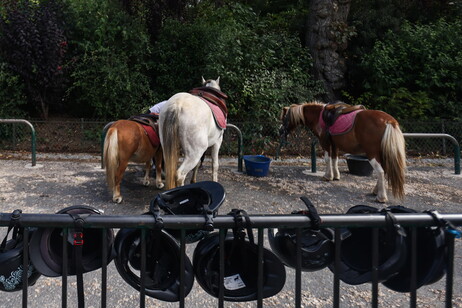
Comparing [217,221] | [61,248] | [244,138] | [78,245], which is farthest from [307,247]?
[244,138]

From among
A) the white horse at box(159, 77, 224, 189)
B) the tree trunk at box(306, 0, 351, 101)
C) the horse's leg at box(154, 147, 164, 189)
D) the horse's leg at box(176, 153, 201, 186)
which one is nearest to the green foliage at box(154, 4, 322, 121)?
the tree trunk at box(306, 0, 351, 101)

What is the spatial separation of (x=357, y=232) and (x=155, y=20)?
1224cm

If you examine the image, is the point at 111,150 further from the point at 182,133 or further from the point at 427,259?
the point at 427,259

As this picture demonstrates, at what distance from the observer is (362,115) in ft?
18.7

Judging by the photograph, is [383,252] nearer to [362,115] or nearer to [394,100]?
[362,115]

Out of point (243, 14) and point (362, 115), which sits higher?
point (243, 14)

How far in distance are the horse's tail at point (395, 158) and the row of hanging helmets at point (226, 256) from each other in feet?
12.8

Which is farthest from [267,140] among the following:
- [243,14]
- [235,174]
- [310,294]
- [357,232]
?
[357,232]

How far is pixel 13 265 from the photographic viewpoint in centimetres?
155

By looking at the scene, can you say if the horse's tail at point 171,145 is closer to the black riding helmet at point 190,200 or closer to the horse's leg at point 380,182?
the black riding helmet at point 190,200

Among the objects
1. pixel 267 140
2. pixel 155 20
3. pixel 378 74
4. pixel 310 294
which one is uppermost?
pixel 155 20

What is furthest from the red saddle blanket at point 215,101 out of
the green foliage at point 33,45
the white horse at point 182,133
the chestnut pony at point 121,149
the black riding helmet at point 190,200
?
the green foliage at point 33,45

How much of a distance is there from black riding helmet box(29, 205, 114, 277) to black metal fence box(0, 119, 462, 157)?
Result: 823 cm

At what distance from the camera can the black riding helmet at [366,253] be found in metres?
1.55
